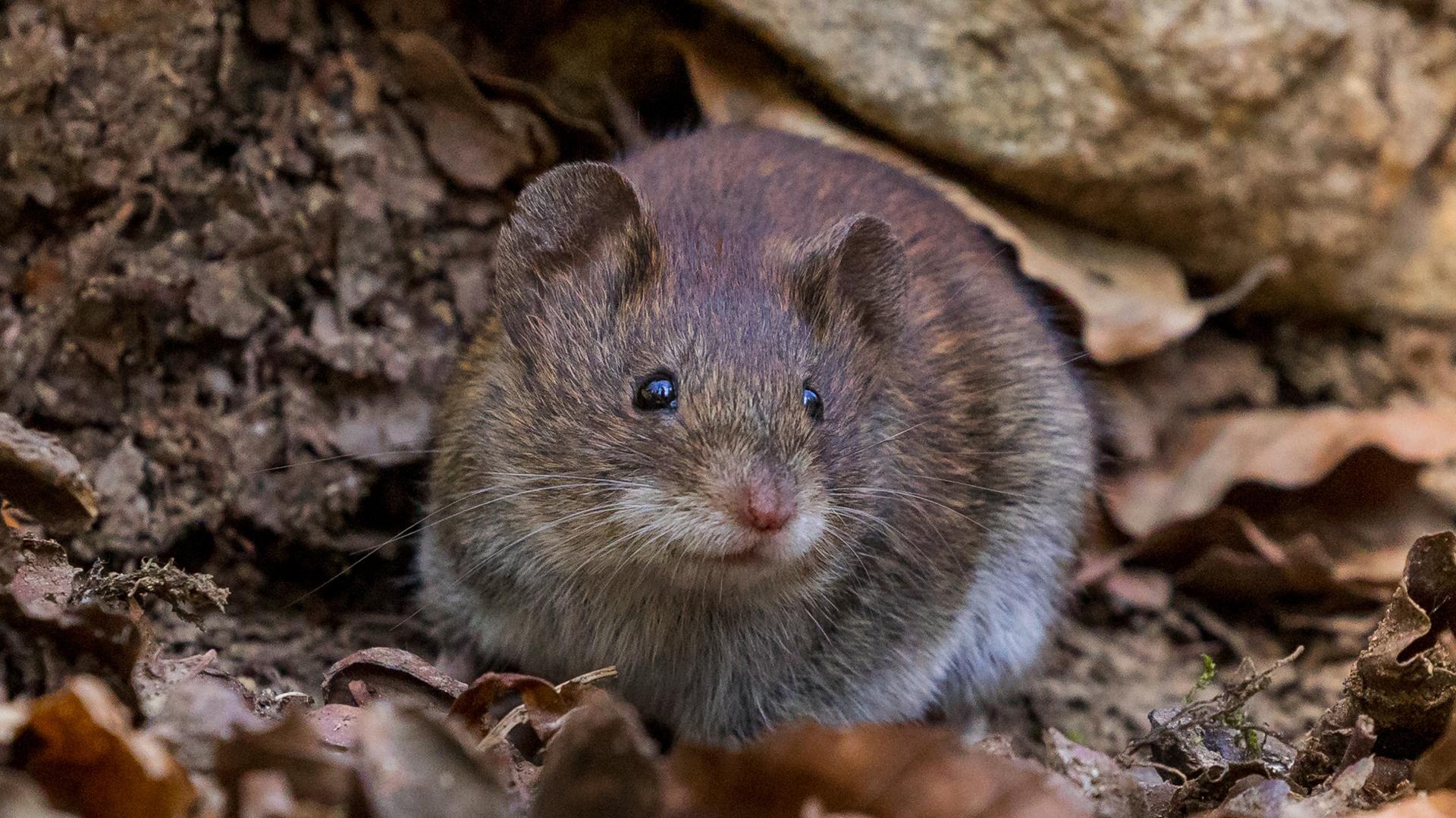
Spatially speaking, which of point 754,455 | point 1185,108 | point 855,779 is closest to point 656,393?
point 754,455

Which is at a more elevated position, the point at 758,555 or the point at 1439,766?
the point at 758,555

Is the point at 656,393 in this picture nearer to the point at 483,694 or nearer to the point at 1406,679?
the point at 483,694

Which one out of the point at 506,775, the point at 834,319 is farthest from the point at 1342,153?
the point at 506,775

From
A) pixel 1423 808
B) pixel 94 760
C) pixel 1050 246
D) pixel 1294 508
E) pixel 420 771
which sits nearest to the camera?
pixel 420 771

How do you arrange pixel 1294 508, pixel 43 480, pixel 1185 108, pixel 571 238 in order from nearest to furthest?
pixel 43 480
pixel 571 238
pixel 1185 108
pixel 1294 508

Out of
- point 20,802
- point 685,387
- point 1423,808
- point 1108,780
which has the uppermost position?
point 685,387

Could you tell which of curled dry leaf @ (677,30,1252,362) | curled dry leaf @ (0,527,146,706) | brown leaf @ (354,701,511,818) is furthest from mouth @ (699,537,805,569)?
curled dry leaf @ (677,30,1252,362)

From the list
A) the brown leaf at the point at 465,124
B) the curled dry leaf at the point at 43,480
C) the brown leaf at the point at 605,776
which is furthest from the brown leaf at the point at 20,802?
the brown leaf at the point at 465,124
